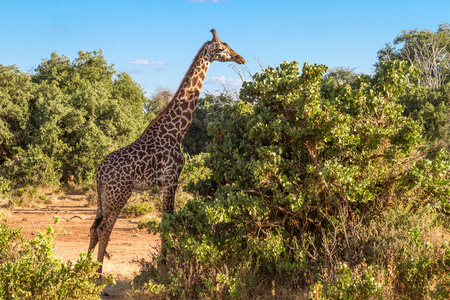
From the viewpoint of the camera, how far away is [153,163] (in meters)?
6.65

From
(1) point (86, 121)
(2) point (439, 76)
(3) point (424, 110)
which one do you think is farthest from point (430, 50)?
(1) point (86, 121)

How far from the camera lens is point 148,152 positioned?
21.9 feet

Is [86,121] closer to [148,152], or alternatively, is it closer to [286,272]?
[148,152]

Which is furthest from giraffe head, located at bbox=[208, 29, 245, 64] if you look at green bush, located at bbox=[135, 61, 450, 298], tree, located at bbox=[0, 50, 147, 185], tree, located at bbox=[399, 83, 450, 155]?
tree, located at bbox=[0, 50, 147, 185]

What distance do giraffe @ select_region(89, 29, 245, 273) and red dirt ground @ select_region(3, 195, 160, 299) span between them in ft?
2.17

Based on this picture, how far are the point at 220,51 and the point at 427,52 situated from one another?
105ft

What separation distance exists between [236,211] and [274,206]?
1.97 ft

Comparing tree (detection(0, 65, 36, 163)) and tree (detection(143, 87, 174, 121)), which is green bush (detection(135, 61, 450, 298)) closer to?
tree (detection(0, 65, 36, 163))

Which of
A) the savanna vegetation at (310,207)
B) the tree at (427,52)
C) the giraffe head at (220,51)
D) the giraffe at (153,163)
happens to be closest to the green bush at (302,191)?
the savanna vegetation at (310,207)

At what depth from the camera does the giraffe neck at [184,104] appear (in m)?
6.99

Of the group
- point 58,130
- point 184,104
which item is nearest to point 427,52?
point 58,130

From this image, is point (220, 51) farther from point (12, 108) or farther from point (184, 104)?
point (12, 108)

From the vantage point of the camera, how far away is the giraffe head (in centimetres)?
707

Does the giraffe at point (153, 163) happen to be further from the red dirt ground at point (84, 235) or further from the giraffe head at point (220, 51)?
the red dirt ground at point (84, 235)
